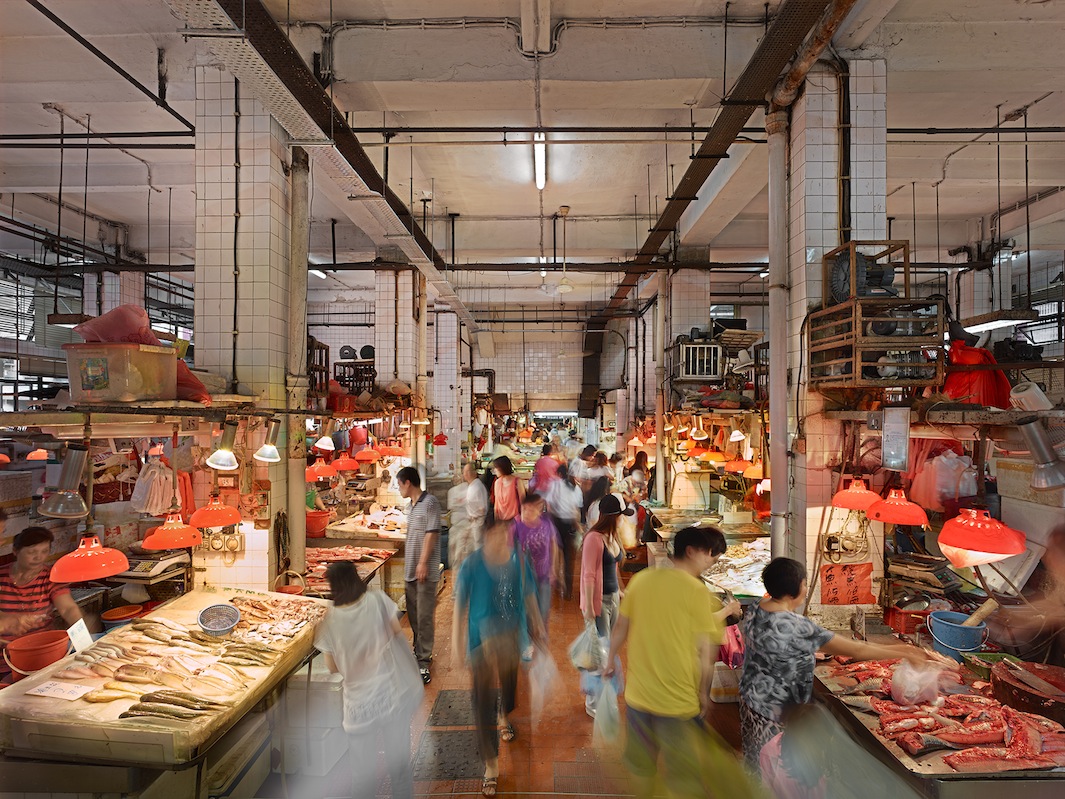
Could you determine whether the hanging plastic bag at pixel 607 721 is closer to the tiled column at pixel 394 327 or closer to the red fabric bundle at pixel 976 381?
the red fabric bundle at pixel 976 381

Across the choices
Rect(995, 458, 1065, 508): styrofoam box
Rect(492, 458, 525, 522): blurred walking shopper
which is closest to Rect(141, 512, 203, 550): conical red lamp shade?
Rect(492, 458, 525, 522): blurred walking shopper

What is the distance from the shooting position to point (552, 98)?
277 inches

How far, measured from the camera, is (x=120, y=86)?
6.70 m

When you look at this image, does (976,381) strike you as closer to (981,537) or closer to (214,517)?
(981,537)

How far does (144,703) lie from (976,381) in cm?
807

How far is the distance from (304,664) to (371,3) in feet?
21.1

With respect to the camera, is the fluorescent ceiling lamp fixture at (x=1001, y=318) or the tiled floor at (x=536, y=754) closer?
the tiled floor at (x=536, y=754)

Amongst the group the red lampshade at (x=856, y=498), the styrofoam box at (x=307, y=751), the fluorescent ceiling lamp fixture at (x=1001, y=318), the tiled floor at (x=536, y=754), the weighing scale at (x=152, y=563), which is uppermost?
the fluorescent ceiling lamp fixture at (x=1001, y=318)

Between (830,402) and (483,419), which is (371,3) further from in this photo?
(483,419)

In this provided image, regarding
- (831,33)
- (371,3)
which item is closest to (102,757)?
(371,3)

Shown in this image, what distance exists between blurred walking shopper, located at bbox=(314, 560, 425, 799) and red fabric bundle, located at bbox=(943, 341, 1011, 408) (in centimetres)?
616

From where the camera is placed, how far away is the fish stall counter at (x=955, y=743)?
134 inches

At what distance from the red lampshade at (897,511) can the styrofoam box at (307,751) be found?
4.79 meters

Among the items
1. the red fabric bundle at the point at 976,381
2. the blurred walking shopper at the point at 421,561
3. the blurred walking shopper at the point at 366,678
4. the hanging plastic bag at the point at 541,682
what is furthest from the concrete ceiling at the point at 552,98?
the hanging plastic bag at the point at 541,682
